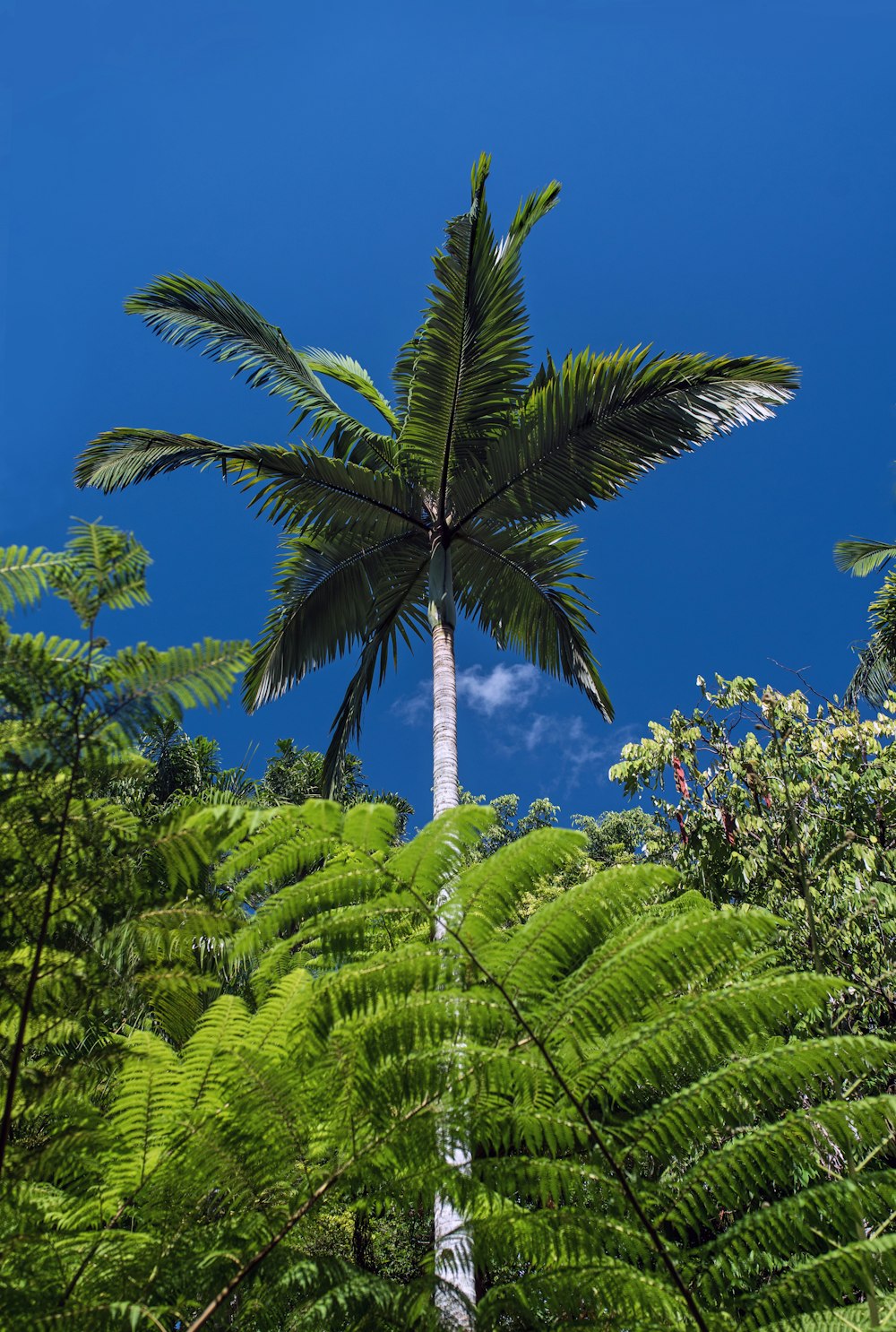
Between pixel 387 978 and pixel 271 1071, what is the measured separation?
0.44 metres

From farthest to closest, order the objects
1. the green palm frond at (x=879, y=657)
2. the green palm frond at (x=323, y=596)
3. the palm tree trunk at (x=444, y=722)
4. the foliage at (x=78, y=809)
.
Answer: the green palm frond at (x=879, y=657) → the green palm frond at (x=323, y=596) → the palm tree trunk at (x=444, y=722) → the foliage at (x=78, y=809)

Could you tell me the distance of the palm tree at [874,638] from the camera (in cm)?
1377

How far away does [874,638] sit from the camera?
1616cm

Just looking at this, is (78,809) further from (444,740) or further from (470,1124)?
(444,740)

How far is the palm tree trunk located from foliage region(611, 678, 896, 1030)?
2.50 meters

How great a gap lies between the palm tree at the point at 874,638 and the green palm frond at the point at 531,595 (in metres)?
6.50

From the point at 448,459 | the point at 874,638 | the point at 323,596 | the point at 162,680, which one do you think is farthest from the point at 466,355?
the point at 874,638

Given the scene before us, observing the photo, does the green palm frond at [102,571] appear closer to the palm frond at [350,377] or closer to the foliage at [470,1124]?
the foliage at [470,1124]

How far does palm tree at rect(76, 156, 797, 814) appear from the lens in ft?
25.2

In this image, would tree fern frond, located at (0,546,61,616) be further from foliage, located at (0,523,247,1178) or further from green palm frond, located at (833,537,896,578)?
green palm frond, located at (833,537,896,578)

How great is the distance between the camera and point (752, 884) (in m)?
9.07

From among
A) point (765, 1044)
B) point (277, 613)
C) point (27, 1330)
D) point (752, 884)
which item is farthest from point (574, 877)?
point (27, 1330)

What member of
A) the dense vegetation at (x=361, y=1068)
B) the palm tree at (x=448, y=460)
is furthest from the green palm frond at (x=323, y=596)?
→ the dense vegetation at (x=361, y=1068)

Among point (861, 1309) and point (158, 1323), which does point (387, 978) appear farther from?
point (861, 1309)
